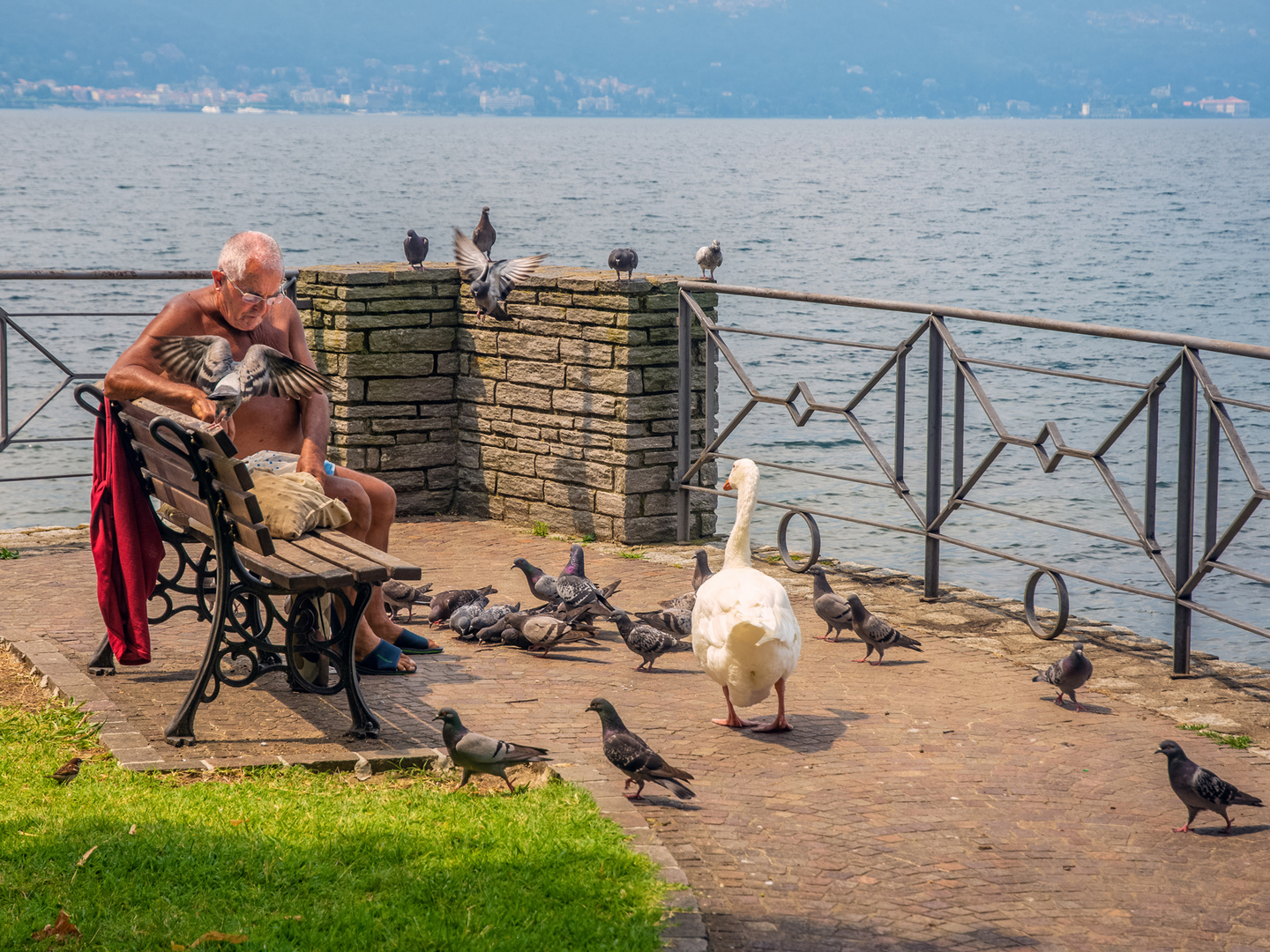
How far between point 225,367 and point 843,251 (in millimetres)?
52513

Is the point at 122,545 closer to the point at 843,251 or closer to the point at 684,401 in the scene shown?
the point at 684,401

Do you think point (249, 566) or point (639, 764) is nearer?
point (639, 764)

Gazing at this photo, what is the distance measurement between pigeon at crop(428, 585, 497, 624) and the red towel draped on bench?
1.70 meters

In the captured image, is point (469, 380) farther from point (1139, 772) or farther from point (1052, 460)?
point (1139, 772)

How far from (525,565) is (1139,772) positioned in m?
3.40

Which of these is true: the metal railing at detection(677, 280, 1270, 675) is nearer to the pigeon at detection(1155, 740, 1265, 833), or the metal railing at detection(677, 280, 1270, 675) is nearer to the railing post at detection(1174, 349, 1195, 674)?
the railing post at detection(1174, 349, 1195, 674)

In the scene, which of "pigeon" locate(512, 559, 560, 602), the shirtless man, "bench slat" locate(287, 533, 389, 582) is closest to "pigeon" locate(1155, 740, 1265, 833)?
"bench slat" locate(287, 533, 389, 582)

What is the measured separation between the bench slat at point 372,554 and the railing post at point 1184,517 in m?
3.38

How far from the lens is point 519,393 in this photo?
9.58m

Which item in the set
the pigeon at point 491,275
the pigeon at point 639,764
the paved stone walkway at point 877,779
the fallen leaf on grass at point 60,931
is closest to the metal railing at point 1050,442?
the paved stone walkway at point 877,779

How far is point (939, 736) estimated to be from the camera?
5.71 meters

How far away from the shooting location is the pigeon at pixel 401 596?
23.9 ft

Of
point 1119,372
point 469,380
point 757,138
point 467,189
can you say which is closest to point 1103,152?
point 757,138

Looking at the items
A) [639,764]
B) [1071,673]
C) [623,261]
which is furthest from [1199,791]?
[623,261]
